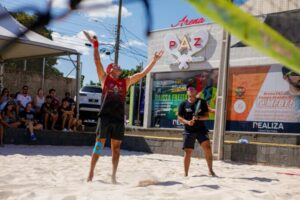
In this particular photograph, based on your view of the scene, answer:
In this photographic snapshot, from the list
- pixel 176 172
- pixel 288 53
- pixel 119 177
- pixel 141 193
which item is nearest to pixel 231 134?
pixel 176 172

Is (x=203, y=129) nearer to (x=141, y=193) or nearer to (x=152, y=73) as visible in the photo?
(x=141, y=193)

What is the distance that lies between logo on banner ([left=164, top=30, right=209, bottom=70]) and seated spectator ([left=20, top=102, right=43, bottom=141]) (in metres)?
7.85

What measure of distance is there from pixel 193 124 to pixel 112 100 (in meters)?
1.49

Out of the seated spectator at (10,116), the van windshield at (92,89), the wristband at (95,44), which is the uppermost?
the van windshield at (92,89)

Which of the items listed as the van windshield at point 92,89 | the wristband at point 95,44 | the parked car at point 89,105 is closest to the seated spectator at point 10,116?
the wristband at point 95,44

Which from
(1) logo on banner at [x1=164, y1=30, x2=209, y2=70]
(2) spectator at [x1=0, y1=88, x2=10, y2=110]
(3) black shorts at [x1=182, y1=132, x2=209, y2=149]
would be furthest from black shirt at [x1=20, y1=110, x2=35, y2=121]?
(1) logo on banner at [x1=164, y1=30, x2=209, y2=70]

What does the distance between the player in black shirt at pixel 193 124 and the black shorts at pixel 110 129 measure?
1273 mm

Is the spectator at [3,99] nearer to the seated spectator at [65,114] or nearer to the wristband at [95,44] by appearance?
the seated spectator at [65,114]

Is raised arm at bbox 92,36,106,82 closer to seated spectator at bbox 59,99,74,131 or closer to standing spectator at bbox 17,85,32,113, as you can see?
standing spectator at bbox 17,85,32,113

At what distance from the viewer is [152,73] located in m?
18.6

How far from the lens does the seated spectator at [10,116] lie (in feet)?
33.3

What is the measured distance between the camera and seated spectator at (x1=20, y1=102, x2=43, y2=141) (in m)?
10.6

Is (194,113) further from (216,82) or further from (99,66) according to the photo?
(216,82)

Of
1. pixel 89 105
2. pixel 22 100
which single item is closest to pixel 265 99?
pixel 89 105
